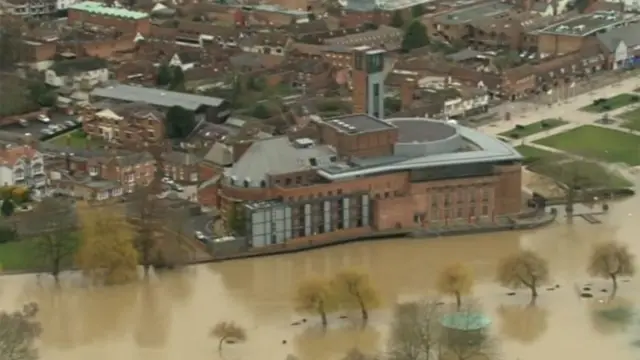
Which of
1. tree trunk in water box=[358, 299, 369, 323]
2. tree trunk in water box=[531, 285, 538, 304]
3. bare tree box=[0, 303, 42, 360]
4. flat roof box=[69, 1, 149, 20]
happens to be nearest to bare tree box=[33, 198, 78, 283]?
bare tree box=[0, 303, 42, 360]

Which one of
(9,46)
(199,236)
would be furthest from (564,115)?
(9,46)

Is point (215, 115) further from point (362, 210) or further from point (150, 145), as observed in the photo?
point (362, 210)

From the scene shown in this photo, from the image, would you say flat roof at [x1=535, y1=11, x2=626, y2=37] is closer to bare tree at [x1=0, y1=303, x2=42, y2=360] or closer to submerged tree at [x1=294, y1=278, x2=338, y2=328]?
submerged tree at [x1=294, y1=278, x2=338, y2=328]

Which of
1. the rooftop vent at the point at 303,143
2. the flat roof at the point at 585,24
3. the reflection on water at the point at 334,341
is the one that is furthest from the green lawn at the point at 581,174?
the flat roof at the point at 585,24

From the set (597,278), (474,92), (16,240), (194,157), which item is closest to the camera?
(597,278)

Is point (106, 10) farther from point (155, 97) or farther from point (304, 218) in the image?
point (304, 218)

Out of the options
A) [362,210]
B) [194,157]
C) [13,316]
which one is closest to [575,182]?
[362,210]
